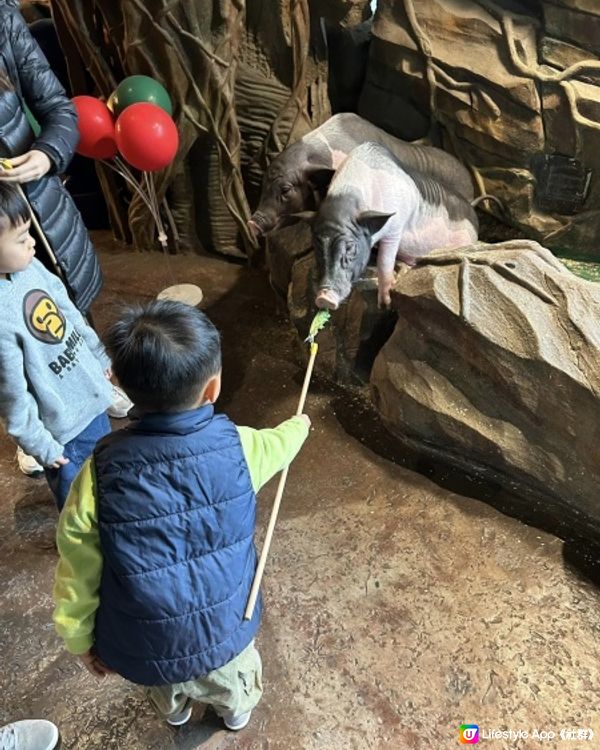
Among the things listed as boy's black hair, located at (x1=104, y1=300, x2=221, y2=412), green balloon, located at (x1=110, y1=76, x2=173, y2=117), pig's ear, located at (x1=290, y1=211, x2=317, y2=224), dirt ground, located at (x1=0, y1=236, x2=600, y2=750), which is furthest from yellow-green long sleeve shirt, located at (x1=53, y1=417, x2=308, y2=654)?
green balloon, located at (x1=110, y1=76, x2=173, y2=117)

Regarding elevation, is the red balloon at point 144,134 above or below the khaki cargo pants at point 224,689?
above

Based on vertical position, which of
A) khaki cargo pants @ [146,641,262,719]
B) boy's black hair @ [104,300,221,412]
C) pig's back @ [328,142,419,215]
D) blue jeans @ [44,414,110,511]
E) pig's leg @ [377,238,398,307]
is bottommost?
khaki cargo pants @ [146,641,262,719]

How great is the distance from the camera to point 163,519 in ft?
4.49

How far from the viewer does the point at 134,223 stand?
5.02m

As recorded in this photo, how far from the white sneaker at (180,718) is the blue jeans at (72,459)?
0.84 m

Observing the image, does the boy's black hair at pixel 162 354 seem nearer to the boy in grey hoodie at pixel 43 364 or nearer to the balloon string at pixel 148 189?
the boy in grey hoodie at pixel 43 364

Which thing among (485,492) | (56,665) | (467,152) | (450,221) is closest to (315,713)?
(56,665)

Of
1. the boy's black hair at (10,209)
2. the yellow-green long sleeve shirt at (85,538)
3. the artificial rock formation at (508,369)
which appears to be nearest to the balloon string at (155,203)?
the artificial rock formation at (508,369)

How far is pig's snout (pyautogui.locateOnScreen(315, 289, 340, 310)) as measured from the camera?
9.10ft

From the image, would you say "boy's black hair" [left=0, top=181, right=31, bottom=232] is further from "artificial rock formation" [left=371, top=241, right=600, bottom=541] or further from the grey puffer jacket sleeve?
"artificial rock formation" [left=371, top=241, right=600, bottom=541]

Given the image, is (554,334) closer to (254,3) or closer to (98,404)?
(98,404)

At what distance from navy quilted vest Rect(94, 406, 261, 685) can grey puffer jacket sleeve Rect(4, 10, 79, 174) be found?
1.51 m

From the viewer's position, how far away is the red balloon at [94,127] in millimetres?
3498

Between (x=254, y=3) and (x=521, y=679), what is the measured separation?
165 inches
